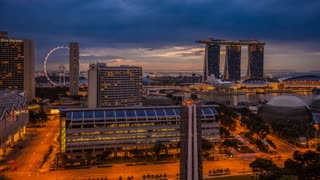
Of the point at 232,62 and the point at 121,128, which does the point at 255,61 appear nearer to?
the point at 232,62

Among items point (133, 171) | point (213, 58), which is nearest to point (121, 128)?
point (133, 171)

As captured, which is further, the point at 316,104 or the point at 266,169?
the point at 316,104

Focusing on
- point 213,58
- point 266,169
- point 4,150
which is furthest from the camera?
point 213,58

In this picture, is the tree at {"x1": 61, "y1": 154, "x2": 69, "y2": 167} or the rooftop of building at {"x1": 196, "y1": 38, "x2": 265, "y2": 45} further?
the rooftop of building at {"x1": 196, "y1": 38, "x2": 265, "y2": 45}

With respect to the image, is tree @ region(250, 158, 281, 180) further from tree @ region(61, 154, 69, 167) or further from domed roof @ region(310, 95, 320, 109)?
domed roof @ region(310, 95, 320, 109)

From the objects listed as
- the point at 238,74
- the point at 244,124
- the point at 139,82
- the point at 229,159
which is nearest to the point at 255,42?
the point at 238,74

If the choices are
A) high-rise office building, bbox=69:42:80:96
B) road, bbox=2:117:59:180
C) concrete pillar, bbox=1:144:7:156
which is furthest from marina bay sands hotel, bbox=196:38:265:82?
concrete pillar, bbox=1:144:7:156
